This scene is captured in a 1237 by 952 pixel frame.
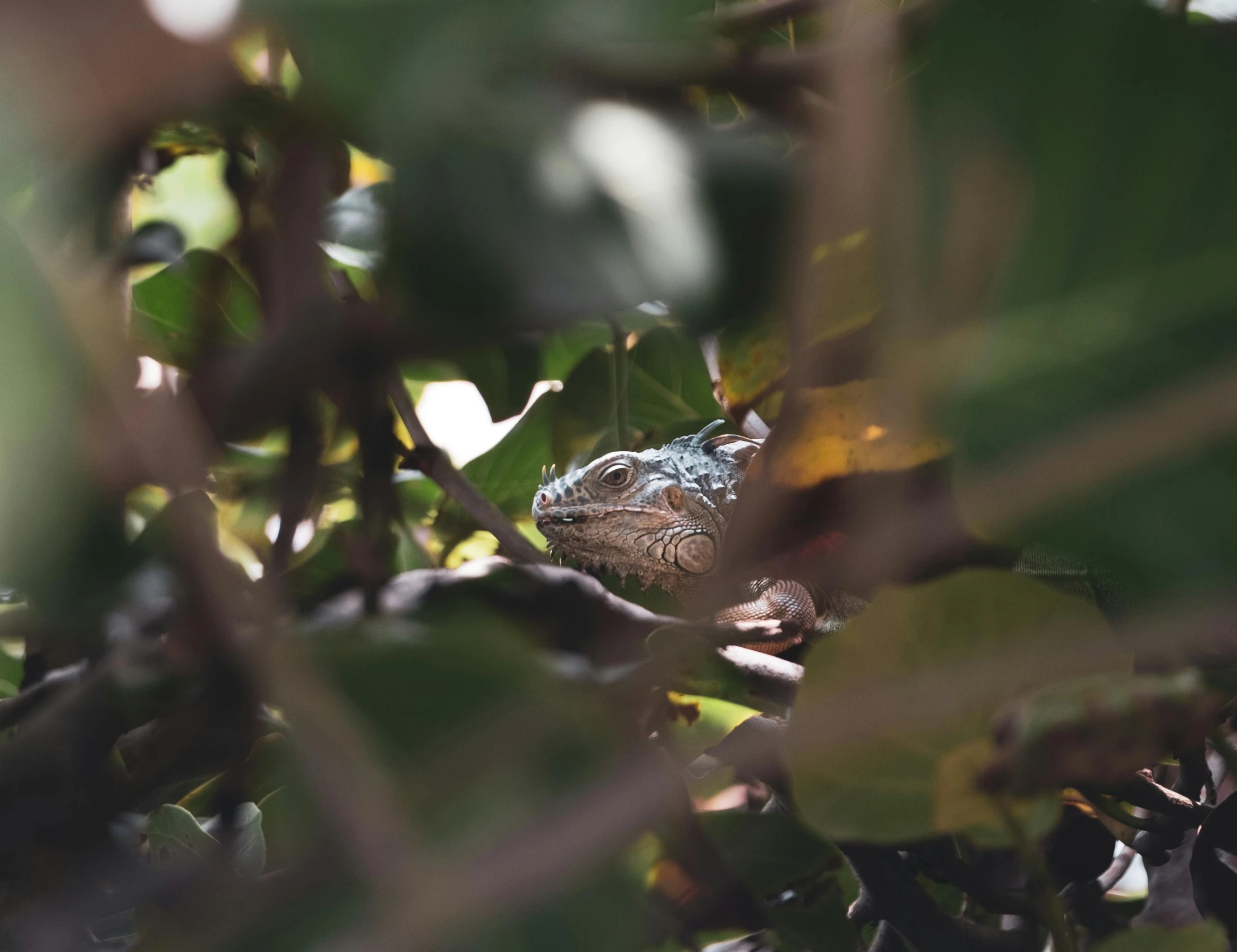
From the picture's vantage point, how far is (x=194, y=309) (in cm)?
45

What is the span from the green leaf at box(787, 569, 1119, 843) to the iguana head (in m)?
1.49

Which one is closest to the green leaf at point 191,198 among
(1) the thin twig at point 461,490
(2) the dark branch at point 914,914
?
(1) the thin twig at point 461,490

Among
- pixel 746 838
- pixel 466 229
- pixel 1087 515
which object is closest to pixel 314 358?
→ pixel 466 229

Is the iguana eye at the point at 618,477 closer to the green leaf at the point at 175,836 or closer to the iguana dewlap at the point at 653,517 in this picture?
the iguana dewlap at the point at 653,517

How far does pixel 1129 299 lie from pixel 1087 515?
4 centimetres

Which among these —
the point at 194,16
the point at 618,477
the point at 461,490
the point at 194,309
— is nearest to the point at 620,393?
the point at 461,490

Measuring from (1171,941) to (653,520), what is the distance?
155 cm

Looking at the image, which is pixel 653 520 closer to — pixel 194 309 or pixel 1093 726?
pixel 194 309

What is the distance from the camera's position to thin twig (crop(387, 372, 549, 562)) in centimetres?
48

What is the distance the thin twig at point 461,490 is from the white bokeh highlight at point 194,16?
0.33 metres

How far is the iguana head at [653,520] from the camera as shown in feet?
5.80

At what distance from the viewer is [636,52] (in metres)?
0.17

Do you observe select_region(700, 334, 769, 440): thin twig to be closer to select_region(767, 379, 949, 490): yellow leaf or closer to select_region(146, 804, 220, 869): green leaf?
select_region(767, 379, 949, 490): yellow leaf

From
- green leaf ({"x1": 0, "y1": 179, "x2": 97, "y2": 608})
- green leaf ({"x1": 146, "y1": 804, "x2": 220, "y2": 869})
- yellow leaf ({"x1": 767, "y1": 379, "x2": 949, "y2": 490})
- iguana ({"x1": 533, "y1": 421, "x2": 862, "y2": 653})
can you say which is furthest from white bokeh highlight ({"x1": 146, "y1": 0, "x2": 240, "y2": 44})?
iguana ({"x1": 533, "y1": 421, "x2": 862, "y2": 653})
